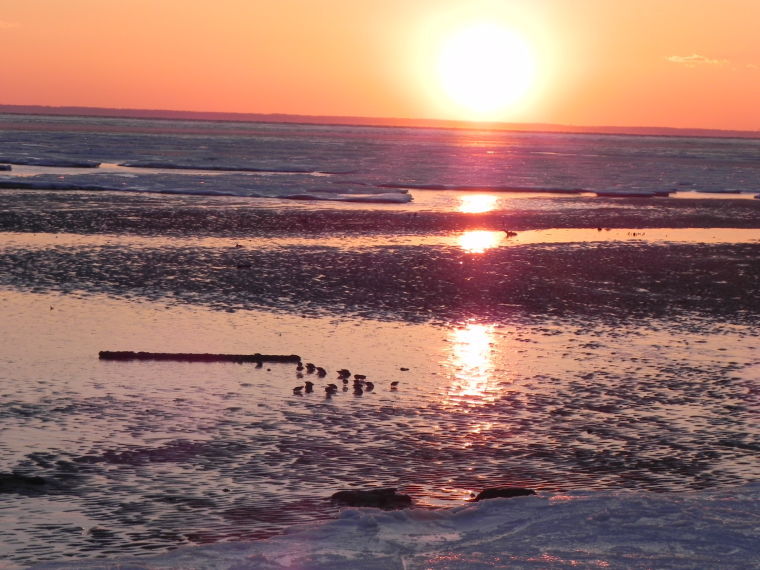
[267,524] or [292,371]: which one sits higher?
[292,371]

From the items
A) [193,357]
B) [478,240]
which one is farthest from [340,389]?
[478,240]

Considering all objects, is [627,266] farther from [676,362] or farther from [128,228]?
[128,228]

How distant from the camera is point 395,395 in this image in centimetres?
1260

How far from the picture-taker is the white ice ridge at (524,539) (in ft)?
25.1

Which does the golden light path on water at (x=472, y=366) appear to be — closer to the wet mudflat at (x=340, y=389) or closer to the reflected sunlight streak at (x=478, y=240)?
the wet mudflat at (x=340, y=389)

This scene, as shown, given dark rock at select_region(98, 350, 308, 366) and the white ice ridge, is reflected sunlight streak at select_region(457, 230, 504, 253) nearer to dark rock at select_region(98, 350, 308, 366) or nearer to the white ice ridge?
dark rock at select_region(98, 350, 308, 366)

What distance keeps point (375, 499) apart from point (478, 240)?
20174 mm

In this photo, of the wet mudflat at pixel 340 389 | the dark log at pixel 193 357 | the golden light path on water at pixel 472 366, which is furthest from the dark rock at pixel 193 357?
the golden light path on water at pixel 472 366

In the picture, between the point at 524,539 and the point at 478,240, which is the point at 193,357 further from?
the point at 478,240

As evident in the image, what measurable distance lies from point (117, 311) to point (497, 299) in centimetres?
672

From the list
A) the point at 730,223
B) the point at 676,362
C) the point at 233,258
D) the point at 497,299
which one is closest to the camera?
the point at 676,362

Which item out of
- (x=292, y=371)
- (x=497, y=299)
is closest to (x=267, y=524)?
(x=292, y=371)

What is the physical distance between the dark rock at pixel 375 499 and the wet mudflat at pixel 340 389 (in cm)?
21

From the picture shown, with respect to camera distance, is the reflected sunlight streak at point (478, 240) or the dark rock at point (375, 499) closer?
the dark rock at point (375, 499)
